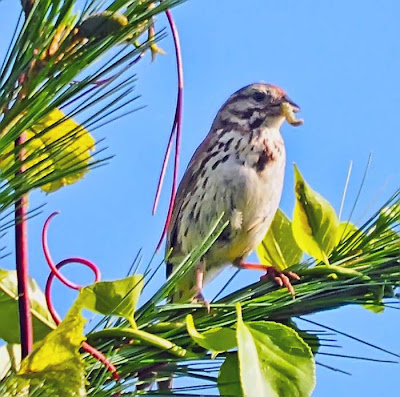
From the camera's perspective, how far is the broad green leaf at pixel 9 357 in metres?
1.50

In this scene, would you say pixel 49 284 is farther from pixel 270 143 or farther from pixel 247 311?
pixel 270 143

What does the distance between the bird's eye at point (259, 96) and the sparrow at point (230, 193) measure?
206mm

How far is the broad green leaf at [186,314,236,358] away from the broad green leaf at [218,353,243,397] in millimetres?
37

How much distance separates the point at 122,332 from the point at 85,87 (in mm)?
399

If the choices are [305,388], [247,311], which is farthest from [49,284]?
[305,388]

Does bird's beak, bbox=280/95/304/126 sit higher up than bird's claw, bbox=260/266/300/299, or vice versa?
bird's beak, bbox=280/95/304/126

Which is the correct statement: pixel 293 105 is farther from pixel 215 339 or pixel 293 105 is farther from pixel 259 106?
pixel 215 339

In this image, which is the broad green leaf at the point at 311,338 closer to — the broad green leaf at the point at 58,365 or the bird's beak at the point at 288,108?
the broad green leaf at the point at 58,365

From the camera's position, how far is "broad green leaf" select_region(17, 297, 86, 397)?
131 centimetres

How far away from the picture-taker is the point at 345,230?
6.59 ft

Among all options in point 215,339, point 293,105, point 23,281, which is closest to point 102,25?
point 23,281

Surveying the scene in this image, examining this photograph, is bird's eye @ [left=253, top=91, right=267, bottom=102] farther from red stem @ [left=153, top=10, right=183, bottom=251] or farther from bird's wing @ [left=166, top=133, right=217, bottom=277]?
red stem @ [left=153, top=10, right=183, bottom=251]

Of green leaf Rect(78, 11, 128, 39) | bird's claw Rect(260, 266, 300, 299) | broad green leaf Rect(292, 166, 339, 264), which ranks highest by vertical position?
broad green leaf Rect(292, 166, 339, 264)

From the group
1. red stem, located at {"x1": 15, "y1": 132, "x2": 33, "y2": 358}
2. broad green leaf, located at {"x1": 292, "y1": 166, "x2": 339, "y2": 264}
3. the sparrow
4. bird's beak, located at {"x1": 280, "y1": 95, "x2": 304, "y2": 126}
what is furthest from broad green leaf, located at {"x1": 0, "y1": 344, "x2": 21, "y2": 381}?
bird's beak, located at {"x1": 280, "y1": 95, "x2": 304, "y2": 126}
